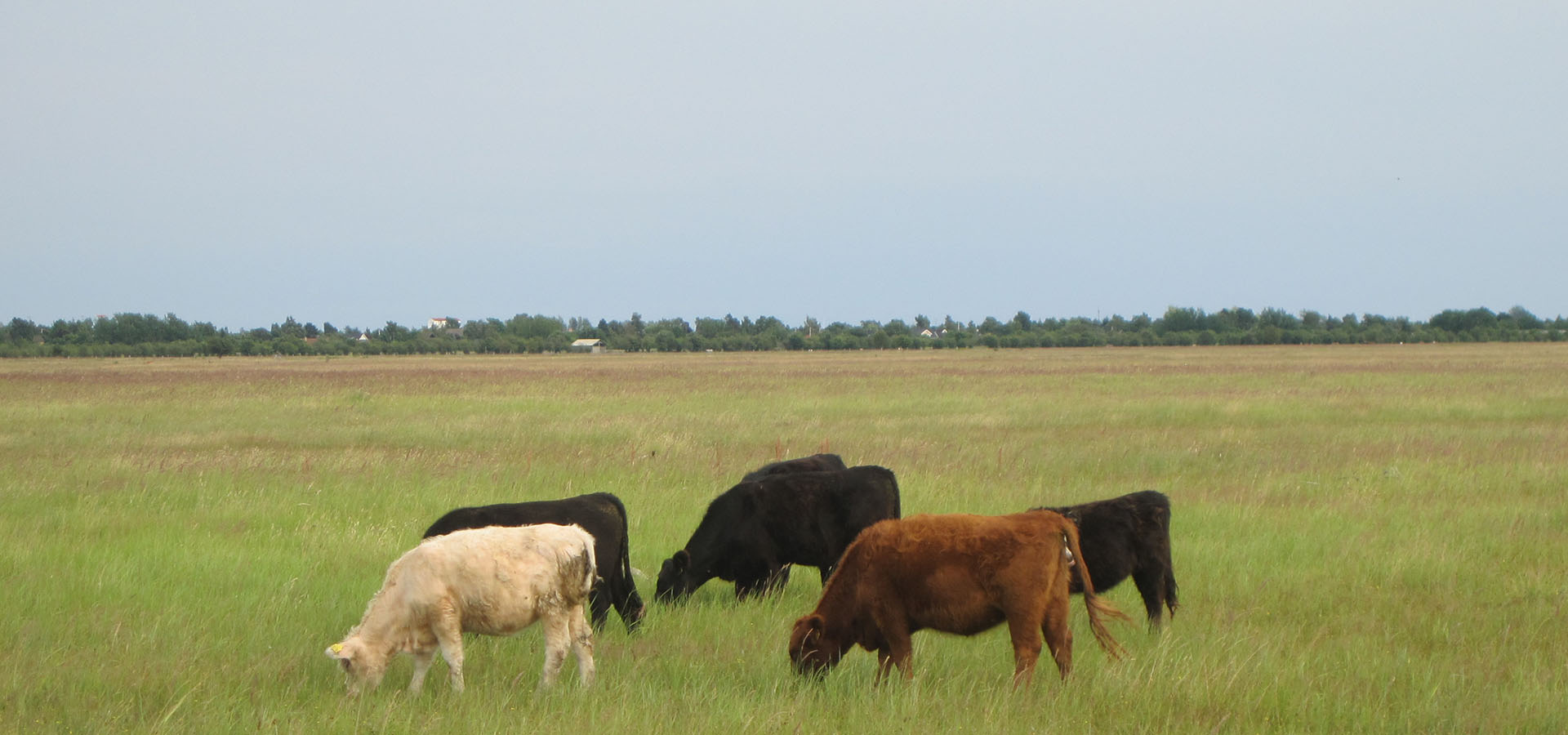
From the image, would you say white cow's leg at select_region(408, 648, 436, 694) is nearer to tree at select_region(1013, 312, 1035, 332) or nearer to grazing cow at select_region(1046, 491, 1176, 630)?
grazing cow at select_region(1046, 491, 1176, 630)

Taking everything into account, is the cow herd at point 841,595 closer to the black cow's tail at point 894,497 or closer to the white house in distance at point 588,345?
the black cow's tail at point 894,497

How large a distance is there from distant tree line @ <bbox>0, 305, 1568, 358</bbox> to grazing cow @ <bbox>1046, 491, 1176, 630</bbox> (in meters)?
97.4

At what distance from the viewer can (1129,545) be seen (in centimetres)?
749

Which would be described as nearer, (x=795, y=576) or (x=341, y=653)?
(x=341, y=653)

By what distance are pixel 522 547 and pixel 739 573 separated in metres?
3.27

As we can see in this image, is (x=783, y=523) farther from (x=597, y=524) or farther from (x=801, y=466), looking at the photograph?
(x=597, y=524)

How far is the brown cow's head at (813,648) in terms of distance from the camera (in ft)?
20.0

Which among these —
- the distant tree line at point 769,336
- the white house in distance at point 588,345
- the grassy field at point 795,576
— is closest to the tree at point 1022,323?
the distant tree line at point 769,336

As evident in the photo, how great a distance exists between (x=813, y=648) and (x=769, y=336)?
120019mm

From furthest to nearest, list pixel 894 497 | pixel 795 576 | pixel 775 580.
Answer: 1. pixel 795 576
2. pixel 894 497
3. pixel 775 580

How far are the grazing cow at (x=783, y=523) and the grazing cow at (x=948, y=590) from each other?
107 inches

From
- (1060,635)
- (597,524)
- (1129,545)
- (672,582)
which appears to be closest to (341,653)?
(597,524)

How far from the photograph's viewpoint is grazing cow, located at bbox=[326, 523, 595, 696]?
19.2ft

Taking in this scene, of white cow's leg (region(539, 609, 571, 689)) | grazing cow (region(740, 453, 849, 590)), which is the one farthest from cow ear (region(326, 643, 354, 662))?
grazing cow (region(740, 453, 849, 590))
